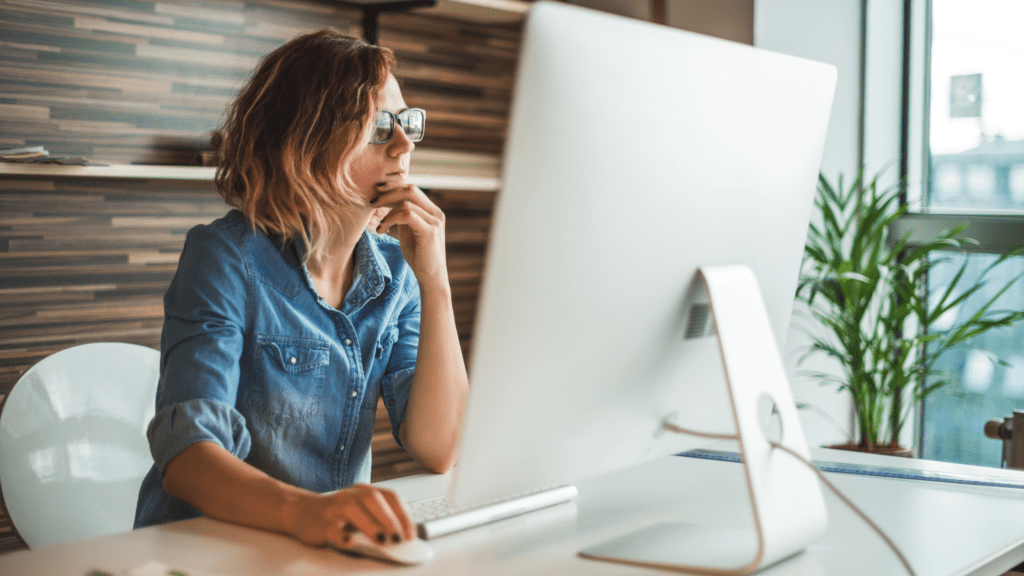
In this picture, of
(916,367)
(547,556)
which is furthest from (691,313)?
(916,367)

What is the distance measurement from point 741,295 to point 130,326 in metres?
1.69

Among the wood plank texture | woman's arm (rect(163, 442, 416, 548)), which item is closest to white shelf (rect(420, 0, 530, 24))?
the wood plank texture

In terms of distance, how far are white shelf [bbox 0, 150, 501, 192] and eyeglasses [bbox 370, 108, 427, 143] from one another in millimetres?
617

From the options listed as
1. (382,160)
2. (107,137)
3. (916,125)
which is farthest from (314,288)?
(916,125)

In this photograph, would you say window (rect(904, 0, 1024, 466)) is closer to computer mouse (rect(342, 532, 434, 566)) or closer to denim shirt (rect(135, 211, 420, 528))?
denim shirt (rect(135, 211, 420, 528))

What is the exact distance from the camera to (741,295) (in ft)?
3.08

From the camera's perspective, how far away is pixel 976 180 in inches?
126

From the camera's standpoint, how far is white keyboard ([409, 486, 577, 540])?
39.3 inches

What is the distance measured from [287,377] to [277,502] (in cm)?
31

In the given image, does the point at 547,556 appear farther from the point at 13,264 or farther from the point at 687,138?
the point at 13,264

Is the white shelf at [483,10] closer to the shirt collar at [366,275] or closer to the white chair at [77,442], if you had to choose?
the shirt collar at [366,275]

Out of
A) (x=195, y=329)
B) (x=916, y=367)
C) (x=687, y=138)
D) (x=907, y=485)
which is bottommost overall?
(x=916, y=367)

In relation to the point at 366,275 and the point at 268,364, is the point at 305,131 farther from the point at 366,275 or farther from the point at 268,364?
the point at 268,364

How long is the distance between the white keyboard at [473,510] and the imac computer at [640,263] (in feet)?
0.50
